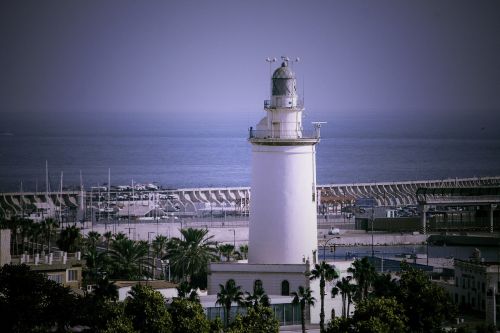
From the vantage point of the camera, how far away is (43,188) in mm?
A: 155125

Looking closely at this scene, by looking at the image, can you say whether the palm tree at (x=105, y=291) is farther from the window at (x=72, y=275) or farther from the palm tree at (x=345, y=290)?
the window at (x=72, y=275)

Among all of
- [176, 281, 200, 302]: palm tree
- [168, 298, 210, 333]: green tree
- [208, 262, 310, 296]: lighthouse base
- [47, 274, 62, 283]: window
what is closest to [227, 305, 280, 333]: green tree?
[168, 298, 210, 333]: green tree

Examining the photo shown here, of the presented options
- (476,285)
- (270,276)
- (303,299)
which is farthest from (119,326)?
(476,285)

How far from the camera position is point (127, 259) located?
176 feet

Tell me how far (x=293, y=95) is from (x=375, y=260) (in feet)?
47.4

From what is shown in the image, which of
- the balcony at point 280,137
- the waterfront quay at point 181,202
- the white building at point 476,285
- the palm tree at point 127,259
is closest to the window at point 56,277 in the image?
the palm tree at point 127,259

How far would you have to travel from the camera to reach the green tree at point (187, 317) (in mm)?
39719

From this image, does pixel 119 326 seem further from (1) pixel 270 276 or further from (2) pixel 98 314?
(1) pixel 270 276

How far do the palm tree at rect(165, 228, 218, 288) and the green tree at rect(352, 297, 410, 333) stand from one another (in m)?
11.1

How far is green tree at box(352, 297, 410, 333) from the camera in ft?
127

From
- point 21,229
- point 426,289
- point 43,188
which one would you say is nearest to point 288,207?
point 426,289

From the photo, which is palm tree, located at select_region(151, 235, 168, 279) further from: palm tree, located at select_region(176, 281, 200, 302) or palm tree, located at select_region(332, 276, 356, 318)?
palm tree, located at select_region(176, 281, 200, 302)

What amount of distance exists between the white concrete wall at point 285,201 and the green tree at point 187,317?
605cm

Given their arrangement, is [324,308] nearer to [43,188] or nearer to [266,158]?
[266,158]
